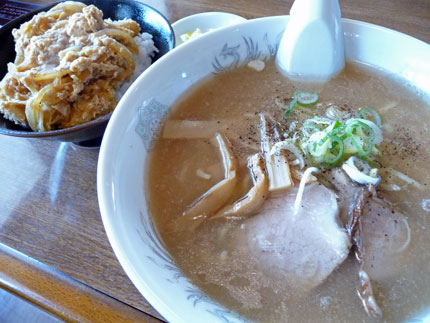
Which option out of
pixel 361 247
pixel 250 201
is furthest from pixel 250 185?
pixel 361 247

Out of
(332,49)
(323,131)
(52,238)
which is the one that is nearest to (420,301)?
(323,131)

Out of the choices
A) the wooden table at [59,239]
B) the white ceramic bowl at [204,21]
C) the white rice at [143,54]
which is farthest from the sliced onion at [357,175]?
the white ceramic bowl at [204,21]

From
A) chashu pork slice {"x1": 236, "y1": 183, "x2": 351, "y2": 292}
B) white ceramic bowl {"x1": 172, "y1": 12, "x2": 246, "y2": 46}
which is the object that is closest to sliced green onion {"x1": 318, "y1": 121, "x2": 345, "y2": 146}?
chashu pork slice {"x1": 236, "y1": 183, "x2": 351, "y2": 292}

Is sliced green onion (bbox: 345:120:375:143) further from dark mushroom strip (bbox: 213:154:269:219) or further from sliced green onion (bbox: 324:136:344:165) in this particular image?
dark mushroom strip (bbox: 213:154:269:219)

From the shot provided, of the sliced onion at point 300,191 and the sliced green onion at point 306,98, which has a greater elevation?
the sliced green onion at point 306,98

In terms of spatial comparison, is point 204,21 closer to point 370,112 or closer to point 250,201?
point 370,112

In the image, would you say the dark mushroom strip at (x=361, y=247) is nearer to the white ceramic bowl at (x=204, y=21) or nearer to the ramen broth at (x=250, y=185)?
the ramen broth at (x=250, y=185)
